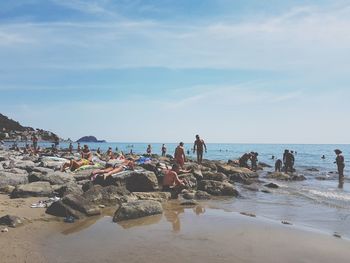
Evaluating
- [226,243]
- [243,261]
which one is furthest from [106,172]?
[243,261]

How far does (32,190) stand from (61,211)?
337 centimetres

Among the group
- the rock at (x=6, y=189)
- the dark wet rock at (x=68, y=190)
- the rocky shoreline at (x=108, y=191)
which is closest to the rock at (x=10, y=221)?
the rocky shoreline at (x=108, y=191)

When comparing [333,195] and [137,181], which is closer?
[137,181]

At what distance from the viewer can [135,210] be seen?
35.2ft

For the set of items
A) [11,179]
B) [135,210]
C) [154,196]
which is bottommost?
[154,196]

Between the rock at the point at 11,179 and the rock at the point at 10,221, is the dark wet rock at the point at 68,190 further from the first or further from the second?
the rock at the point at 10,221

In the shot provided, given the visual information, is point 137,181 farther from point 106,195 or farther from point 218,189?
point 218,189

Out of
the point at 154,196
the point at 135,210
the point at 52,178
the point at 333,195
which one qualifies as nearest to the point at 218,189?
the point at 154,196

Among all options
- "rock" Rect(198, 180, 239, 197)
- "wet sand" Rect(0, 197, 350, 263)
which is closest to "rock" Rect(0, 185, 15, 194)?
"wet sand" Rect(0, 197, 350, 263)

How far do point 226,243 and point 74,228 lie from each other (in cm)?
361

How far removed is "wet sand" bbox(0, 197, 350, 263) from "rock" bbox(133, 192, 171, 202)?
317cm

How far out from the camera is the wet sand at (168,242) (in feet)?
24.6

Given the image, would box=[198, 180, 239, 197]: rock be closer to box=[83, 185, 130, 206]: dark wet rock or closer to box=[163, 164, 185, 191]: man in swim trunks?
box=[163, 164, 185, 191]: man in swim trunks

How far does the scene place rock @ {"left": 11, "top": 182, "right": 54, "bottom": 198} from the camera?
1331 cm
